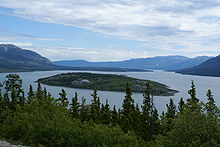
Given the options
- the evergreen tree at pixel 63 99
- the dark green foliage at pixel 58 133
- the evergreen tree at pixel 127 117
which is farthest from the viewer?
the evergreen tree at pixel 127 117

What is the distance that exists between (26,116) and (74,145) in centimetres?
954

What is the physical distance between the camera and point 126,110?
85250mm

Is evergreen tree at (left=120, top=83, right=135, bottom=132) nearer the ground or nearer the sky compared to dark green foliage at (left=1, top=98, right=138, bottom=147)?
nearer the ground

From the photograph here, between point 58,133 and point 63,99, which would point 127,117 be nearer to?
point 63,99

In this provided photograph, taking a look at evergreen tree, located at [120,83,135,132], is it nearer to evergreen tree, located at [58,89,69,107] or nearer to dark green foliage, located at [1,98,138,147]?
evergreen tree, located at [58,89,69,107]

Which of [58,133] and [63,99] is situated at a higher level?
[58,133]

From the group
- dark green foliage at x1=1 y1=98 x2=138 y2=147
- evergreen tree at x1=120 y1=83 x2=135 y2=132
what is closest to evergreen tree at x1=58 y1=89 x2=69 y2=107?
dark green foliage at x1=1 y1=98 x2=138 y2=147

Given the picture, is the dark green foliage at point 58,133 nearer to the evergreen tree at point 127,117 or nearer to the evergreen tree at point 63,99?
the evergreen tree at point 63,99

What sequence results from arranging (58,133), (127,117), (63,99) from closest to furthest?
(58,133)
(127,117)
(63,99)

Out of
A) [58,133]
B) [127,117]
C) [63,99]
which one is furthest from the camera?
[63,99]

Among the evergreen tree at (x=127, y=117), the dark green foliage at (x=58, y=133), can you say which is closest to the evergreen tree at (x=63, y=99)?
the dark green foliage at (x=58, y=133)

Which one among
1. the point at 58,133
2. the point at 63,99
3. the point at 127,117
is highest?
the point at 58,133

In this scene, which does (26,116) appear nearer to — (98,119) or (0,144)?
(0,144)

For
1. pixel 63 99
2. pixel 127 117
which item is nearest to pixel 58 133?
pixel 127 117
